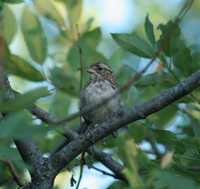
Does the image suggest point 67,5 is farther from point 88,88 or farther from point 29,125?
point 29,125

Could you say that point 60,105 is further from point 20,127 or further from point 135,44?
point 20,127

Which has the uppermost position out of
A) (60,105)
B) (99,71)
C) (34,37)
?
(34,37)

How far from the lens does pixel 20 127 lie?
2359mm

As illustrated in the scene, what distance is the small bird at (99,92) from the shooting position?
15.6 ft

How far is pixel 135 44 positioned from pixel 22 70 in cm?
72

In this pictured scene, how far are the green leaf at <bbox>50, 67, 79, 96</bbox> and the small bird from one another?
0.23ft

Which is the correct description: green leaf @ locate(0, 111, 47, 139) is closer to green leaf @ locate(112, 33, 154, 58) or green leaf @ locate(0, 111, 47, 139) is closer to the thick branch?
the thick branch

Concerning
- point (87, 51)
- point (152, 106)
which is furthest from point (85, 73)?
point (152, 106)

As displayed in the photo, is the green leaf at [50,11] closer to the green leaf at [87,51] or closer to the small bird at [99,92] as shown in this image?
the green leaf at [87,51]

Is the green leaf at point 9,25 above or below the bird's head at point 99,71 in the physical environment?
above

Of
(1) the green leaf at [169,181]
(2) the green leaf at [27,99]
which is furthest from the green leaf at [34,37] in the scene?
(1) the green leaf at [169,181]

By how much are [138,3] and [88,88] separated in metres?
2.71

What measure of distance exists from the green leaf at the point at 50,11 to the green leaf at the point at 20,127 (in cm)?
220

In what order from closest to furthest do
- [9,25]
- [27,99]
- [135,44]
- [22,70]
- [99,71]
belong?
[27,99]
[135,44]
[22,70]
[9,25]
[99,71]
